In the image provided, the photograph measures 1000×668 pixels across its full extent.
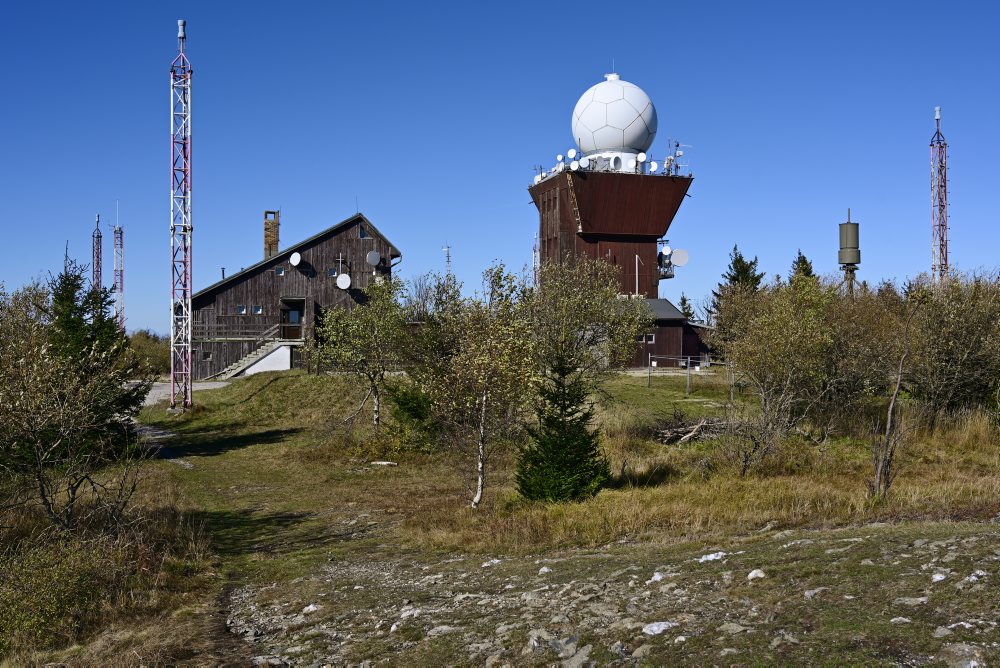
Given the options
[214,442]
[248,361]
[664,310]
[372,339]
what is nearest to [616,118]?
[664,310]

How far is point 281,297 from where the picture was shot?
56781 millimetres

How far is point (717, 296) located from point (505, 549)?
5561 cm

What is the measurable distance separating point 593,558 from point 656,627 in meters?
4.67

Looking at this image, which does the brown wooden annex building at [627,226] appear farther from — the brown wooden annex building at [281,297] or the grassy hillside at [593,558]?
the grassy hillside at [593,558]

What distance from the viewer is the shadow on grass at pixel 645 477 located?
20.8 metres

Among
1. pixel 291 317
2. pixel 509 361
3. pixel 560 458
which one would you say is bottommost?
pixel 560 458

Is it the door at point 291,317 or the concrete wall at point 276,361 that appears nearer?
the concrete wall at point 276,361

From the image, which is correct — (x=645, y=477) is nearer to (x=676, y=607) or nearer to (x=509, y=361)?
(x=509, y=361)

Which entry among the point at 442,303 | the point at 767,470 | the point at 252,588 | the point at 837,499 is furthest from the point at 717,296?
the point at 252,588

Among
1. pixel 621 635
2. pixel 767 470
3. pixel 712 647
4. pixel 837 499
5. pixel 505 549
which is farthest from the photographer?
pixel 767 470

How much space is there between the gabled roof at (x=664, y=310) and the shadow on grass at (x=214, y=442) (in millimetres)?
28929

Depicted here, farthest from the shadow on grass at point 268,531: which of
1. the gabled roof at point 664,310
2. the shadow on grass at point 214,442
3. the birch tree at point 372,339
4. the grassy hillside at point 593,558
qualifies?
the gabled roof at point 664,310

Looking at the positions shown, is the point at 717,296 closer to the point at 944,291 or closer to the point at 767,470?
the point at 944,291

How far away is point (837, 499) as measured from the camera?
53.7ft
